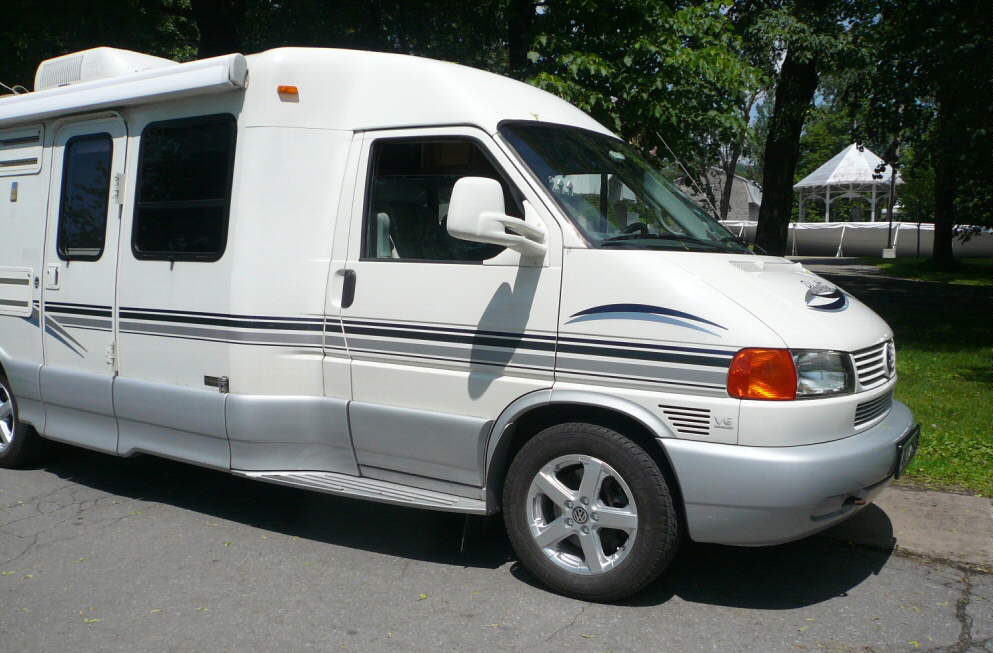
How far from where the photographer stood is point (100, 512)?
19.9ft

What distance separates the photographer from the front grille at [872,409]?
14.4 ft

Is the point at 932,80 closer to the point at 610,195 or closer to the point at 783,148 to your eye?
the point at 783,148

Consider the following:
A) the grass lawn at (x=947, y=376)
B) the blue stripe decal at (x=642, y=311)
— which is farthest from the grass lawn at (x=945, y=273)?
the blue stripe decal at (x=642, y=311)

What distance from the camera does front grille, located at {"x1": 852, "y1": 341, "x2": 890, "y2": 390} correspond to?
173 inches

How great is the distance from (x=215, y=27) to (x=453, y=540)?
397 inches

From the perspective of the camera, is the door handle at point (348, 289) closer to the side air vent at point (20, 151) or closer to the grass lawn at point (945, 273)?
the side air vent at point (20, 151)

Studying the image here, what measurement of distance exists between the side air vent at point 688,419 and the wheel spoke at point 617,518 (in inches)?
18.5

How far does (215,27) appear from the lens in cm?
1323

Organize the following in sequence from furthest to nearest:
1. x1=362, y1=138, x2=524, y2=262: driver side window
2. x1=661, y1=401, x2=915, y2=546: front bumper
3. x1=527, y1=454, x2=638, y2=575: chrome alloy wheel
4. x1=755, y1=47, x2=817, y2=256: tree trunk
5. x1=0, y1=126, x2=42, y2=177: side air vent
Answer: x1=755, y1=47, x2=817, y2=256: tree trunk, x1=0, y1=126, x2=42, y2=177: side air vent, x1=362, y1=138, x2=524, y2=262: driver side window, x1=527, y1=454, x2=638, y2=575: chrome alloy wheel, x1=661, y1=401, x2=915, y2=546: front bumper

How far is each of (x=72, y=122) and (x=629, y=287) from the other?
4149mm

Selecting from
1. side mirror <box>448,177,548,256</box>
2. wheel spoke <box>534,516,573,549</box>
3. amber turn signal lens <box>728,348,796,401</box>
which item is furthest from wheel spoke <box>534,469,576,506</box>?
side mirror <box>448,177,548,256</box>

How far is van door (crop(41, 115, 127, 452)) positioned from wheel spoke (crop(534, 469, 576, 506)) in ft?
9.99

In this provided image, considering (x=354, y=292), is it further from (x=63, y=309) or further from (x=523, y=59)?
(x=523, y=59)

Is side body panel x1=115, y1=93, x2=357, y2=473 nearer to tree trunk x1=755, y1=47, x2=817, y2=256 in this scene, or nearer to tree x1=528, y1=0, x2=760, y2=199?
tree x1=528, y1=0, x2=760, y2=199
